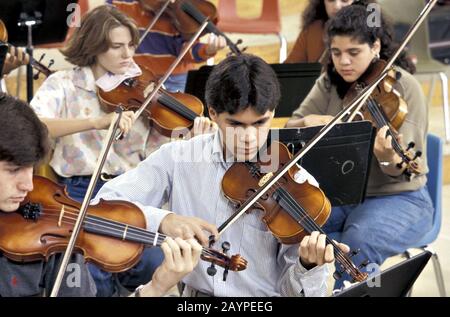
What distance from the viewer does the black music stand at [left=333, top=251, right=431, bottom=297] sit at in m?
1.42

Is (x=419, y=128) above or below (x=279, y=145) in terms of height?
below

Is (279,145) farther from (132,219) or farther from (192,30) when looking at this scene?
(192,30)

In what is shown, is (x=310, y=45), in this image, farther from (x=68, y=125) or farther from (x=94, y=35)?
(x=68, y=125)

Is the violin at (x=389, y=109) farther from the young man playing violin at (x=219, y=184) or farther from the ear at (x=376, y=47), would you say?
the young man playing violin at (x=219, y=184)

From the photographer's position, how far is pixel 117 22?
274 centimetres

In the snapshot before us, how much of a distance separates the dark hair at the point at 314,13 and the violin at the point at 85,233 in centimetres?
170

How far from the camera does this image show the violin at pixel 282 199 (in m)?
1.96

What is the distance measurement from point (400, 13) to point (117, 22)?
1921mm

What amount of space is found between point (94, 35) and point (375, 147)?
2.82 ft

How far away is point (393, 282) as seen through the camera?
1515mm

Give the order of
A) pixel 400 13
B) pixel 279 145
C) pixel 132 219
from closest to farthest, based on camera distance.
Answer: pixel 132 219
pixel 279 145
pixel 400 13

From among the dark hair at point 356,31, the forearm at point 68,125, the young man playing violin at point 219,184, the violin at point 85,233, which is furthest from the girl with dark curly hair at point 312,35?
the violin at point 85,233

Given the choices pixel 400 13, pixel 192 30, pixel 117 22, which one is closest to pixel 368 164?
pixel 117 22
